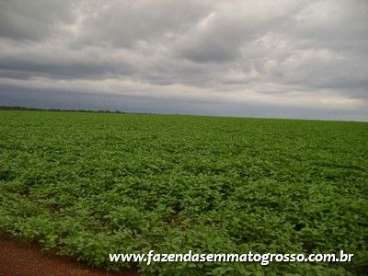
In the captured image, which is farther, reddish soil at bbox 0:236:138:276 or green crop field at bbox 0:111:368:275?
green crop field at bbox 0:111:368:275

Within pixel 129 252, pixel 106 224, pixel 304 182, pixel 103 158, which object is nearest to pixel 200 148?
pixel 103 158

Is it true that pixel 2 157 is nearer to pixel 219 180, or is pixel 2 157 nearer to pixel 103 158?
pixel 103 158

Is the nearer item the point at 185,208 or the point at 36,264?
the point at 36,264

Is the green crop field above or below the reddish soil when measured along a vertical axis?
above

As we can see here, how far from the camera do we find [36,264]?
18.9 feet

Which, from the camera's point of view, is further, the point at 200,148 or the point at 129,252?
the point at 200,148

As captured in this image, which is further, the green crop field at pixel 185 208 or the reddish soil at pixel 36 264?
the green crop field at pixel 185 208

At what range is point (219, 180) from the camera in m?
10.2

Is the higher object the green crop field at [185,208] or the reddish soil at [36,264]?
the green crop field at [185,208]

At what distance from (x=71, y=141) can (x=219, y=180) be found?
10.5 meters

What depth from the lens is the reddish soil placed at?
547 centimetres

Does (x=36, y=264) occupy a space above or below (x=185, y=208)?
below

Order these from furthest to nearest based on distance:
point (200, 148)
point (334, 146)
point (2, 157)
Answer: point (334, 146) → point (200, 148) → point (2, 157)

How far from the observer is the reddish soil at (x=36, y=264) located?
5473 millimetres
